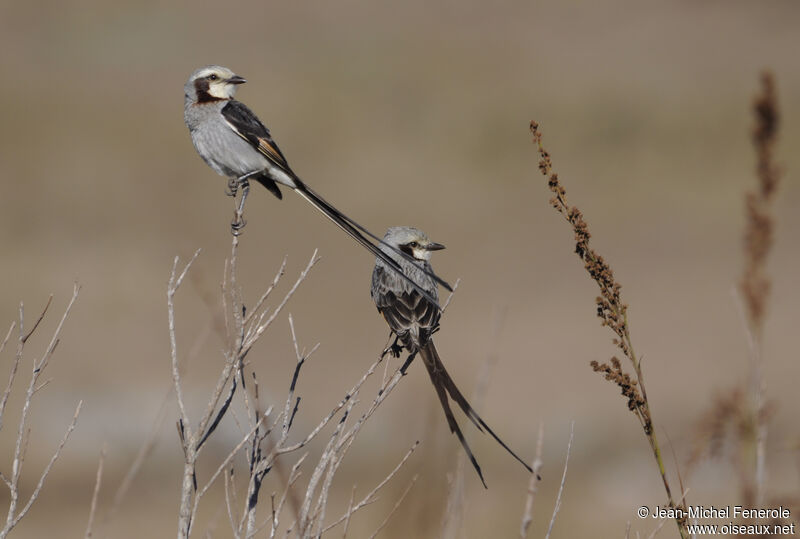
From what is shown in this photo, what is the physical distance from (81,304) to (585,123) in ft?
48.4

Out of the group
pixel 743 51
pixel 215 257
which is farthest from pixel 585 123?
pixel 215 257

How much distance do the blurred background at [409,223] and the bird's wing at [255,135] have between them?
7.09 feet

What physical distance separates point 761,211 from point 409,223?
18407 mm

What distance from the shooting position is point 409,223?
21.6 metres

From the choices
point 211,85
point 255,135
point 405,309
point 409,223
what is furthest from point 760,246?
point 409,223

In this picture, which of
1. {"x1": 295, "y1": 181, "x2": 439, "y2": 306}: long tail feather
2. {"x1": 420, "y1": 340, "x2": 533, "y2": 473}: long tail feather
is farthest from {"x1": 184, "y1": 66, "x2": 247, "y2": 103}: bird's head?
{"x1": 420, "y1": 340, "x2": 533, "y2": 473}: long tail feather

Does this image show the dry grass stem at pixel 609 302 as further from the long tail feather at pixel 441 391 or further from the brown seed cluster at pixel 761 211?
the long tail feather at pixel 441 391

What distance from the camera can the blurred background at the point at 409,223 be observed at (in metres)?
11.9

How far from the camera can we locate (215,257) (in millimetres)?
20281

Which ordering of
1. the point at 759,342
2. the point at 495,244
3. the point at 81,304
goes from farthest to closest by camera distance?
the point at 495,244, the point at 81,304, the point at 759,342

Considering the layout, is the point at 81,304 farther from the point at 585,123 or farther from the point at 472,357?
the point at 585,123

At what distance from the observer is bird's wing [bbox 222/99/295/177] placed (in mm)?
5621

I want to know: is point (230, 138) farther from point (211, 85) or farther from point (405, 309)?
point (405, 309)

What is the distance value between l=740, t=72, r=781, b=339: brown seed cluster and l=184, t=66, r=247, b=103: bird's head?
3.30 m
